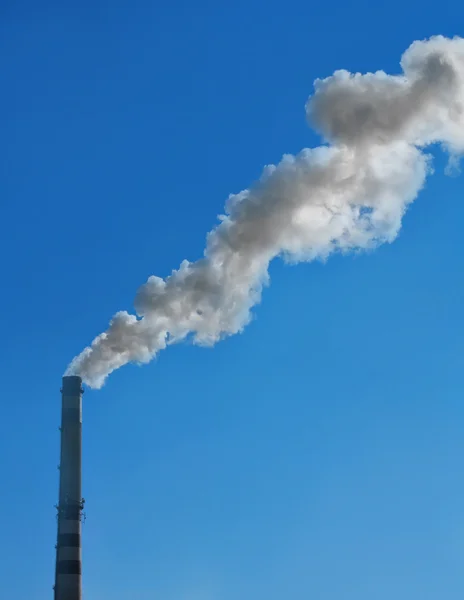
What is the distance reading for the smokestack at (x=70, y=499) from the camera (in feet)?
159

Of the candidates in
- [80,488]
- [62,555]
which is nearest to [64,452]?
[80,488]

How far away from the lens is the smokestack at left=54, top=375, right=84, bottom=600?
48531mm

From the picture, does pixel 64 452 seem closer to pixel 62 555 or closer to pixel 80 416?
pixel 80 416

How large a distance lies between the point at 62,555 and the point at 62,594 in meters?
2.02

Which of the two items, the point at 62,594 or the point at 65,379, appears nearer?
the point at 62,594

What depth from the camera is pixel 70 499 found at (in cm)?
5000

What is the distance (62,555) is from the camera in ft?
160

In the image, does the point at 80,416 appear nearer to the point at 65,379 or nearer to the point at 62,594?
the point at 65,379

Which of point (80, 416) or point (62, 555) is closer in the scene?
point (62, 555)

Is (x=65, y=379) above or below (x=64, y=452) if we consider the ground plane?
above

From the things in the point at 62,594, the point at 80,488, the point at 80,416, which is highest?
the point at 80,416

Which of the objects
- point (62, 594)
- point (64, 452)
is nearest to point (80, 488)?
point (64, 452)

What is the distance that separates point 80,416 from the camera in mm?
52281

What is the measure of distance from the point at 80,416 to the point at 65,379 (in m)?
2.48
